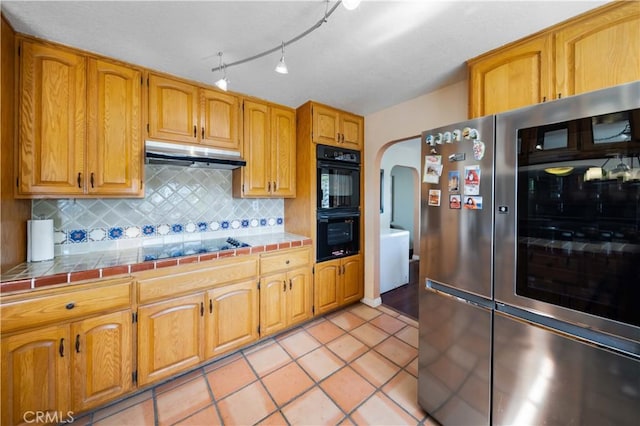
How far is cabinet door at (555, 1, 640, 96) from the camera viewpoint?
Result: 3.74 feet

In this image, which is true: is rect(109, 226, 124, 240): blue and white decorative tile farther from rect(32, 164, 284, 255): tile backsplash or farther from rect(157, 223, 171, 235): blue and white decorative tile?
rect(157, 223, 171, 235): blue and white decorative tile

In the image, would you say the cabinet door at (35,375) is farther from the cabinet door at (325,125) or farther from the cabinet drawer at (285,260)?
the cabinet door at (325,125)

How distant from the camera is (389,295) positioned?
3297 millimetres

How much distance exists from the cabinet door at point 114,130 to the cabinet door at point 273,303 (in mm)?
1301

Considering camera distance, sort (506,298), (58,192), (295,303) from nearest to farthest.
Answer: (506,298) < (58,192) < (295,303)

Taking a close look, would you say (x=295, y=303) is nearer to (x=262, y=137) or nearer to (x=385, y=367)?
(x=385, y=367)

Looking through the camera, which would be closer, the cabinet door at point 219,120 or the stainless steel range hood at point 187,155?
the stainless steel range hood at point 187,155

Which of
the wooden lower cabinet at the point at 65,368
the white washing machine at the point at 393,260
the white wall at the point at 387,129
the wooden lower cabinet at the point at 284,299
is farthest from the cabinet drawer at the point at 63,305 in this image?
the white washing machine at the point at 393,260

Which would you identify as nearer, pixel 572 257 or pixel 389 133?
pixel 572 257

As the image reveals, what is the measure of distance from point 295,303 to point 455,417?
4.95 ft

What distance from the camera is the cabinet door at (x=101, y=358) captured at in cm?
141

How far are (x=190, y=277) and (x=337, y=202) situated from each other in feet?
5.35

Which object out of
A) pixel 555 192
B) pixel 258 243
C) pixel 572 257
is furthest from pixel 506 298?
pixel 258 243
